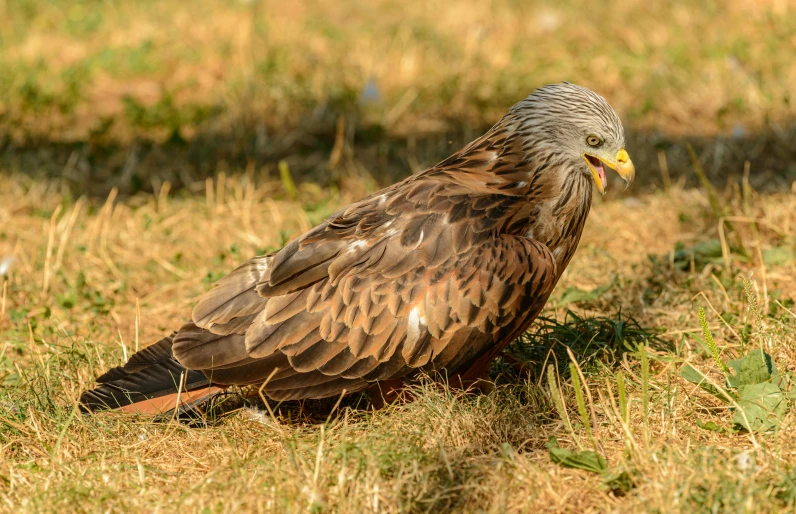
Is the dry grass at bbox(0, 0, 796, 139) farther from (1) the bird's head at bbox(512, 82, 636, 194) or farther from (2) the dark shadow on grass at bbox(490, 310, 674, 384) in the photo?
(1) the bird's head at bbox(512, 82, 636, 194)

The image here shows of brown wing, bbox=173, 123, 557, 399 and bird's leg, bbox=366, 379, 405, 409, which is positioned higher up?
brown wing, bbox=173, 123, 557, 399

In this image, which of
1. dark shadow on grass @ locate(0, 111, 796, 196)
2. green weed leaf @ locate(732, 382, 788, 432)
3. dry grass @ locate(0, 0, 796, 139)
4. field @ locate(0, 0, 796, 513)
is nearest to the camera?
field @ locate(0, 0, 796, 513)

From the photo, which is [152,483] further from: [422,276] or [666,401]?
[666,401]

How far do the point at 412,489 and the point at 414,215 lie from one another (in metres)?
1.16

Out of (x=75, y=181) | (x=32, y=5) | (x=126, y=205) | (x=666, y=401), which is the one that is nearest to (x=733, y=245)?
(x=666, y=401)

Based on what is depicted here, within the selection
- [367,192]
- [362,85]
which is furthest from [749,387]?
[362,85]

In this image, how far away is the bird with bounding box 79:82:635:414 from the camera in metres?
3.77

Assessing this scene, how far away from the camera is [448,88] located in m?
7.88

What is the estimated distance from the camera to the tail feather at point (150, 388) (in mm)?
3904

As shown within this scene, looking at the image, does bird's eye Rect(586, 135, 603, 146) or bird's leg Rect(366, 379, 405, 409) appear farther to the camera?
bird's eye Rect(586, 135, 603, 146)

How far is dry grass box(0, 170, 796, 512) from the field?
0.01m

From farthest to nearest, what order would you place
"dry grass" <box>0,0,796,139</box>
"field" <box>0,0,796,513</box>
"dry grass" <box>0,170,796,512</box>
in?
"dry grass" <box>0,0,796,139</box> < "field" <box>0,0,796,513</box> < "dry grass" <box>0,170,796,512</box>

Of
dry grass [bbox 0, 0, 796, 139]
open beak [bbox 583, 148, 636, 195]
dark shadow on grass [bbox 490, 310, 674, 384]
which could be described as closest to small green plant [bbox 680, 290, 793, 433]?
dark shadow on grass [bbox 490, 310, 674, 384]

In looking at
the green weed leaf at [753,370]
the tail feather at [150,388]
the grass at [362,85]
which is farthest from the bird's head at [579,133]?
the grass at [362,85]
